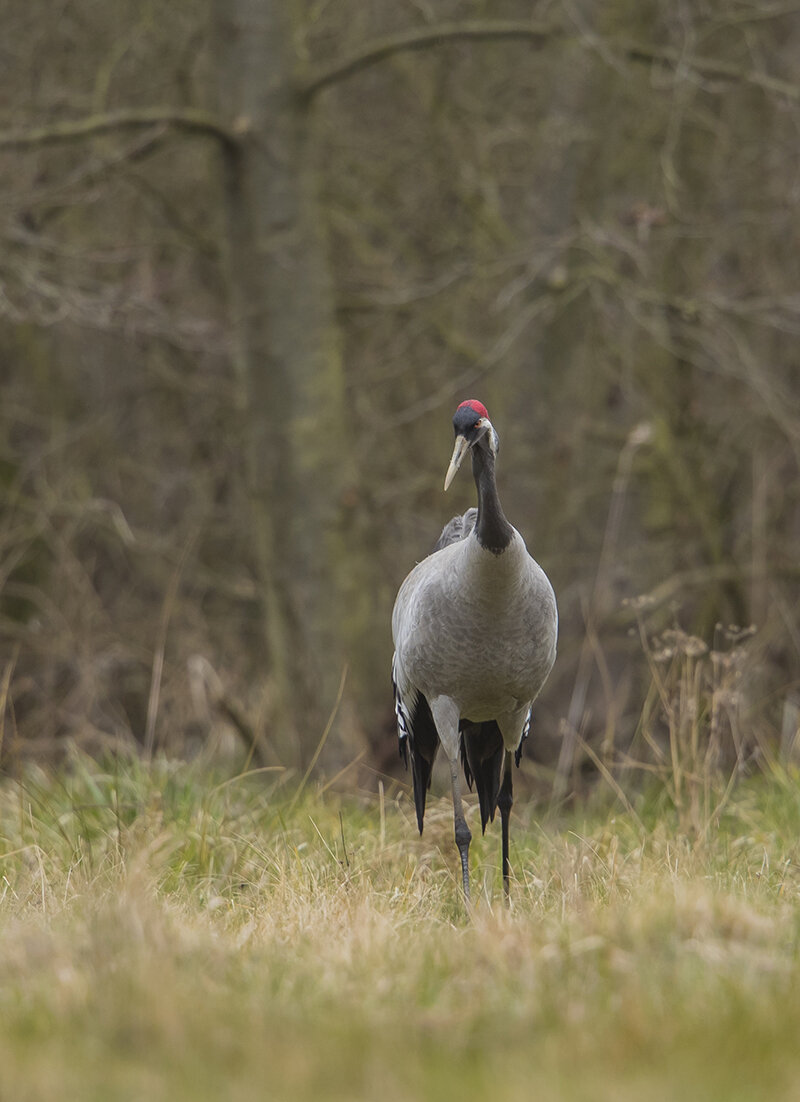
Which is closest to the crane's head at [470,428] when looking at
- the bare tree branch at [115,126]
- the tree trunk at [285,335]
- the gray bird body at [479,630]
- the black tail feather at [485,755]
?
the gray bird body at [479,630]

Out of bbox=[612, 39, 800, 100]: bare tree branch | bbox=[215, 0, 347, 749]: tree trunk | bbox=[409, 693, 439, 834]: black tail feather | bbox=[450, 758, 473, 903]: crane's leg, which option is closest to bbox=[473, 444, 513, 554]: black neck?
bbox=[450, 758, 473, 903]: crane's leg

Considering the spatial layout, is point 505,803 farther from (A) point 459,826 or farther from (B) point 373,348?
(B) point 373,348

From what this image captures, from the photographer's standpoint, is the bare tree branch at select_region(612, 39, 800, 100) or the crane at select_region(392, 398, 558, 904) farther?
the bare tree branch at select_region(612, 39, 800, 100)

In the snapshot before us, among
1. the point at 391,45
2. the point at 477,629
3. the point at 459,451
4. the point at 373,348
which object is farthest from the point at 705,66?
the point at 477,629

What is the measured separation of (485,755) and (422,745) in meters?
0.25

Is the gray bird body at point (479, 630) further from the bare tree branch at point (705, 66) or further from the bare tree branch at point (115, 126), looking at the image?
the bare tree branch at point (705, 66)

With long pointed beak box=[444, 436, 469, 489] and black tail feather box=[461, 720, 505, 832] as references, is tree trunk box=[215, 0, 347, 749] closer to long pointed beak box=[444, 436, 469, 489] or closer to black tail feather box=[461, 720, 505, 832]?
black tail feather box=[461, 720, 505, 832]

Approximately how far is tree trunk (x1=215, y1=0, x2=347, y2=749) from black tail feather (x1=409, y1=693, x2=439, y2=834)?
70.1 inches

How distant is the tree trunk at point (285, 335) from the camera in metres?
7.36

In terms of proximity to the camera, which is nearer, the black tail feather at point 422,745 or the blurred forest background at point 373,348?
the black tail feather at point 422,745

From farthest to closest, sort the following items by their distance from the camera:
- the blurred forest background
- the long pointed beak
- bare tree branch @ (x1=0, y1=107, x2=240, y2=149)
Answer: the blurred forest background → bare tree branch @ (x1=0, y1=107, x2=240, y2=149) → the long pointed beak

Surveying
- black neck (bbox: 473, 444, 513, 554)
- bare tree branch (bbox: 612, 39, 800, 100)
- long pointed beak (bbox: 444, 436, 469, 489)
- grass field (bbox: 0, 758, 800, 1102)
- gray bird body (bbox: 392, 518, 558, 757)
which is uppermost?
bare tree branch (bbox: 612, 39, 800, 100)

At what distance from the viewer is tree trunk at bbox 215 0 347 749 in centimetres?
736

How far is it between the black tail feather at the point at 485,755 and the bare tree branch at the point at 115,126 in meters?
3.45
